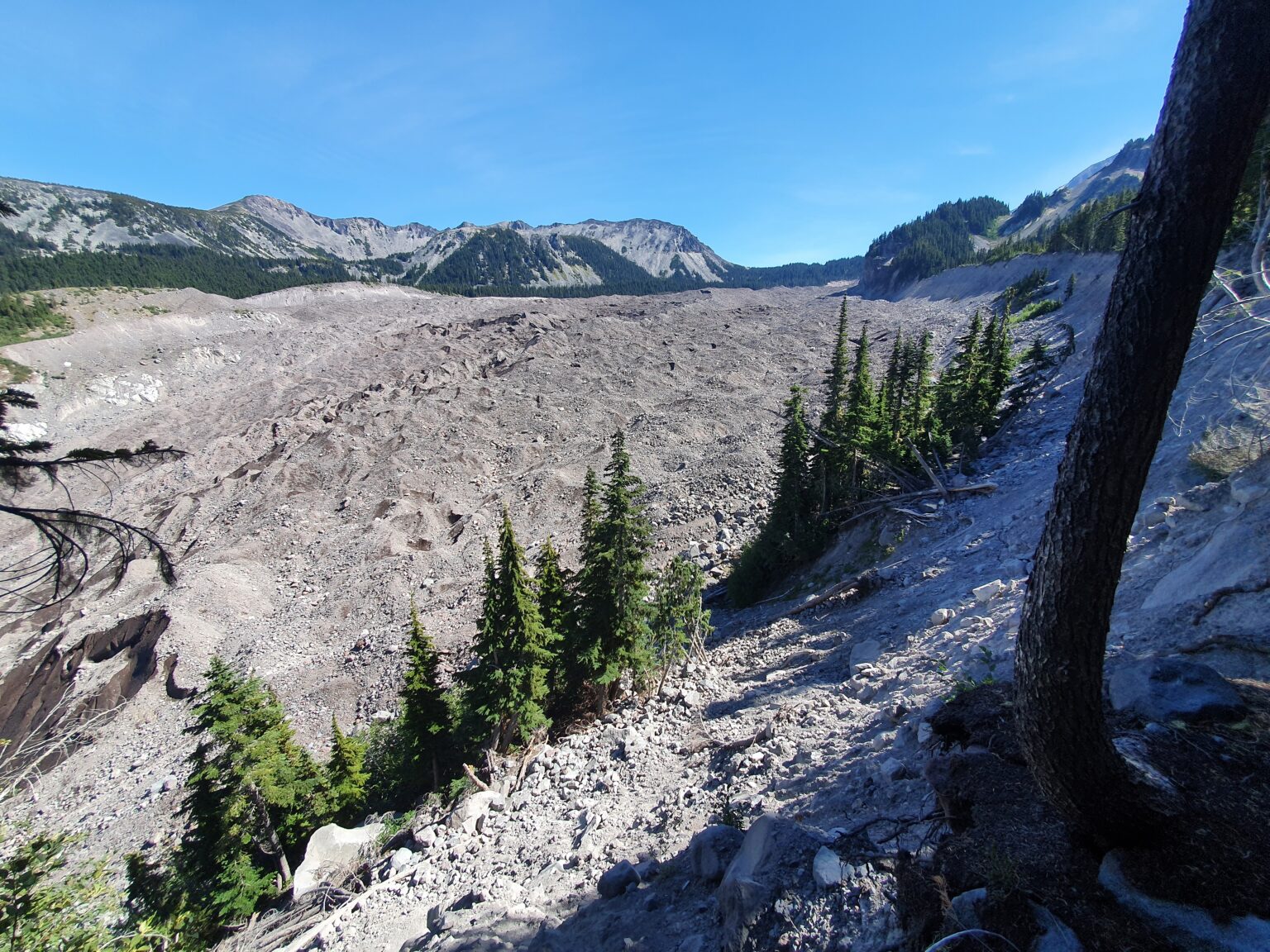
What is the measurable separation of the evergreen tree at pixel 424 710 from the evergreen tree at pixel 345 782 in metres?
1.97

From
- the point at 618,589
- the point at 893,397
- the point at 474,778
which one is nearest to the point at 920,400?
the point at 893,397

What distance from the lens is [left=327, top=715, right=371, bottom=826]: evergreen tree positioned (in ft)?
54.3

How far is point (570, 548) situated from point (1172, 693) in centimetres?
2755

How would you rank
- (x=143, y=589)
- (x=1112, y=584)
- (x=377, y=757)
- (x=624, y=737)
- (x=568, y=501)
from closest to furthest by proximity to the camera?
(x=1112, y=584) → (x=624, y=737) → (x=377, y=757) → (x=143, y=589) → (x=568, y=501)

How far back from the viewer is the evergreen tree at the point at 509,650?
14.9 meters

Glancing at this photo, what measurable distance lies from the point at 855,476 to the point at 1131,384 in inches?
924

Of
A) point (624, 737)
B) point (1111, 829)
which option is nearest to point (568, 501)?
point (624, 737)

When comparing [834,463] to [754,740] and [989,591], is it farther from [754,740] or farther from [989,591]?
[754,740]

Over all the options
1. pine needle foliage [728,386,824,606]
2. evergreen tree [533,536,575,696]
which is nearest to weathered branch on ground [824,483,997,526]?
pine needle foliage [728,386,824,606]

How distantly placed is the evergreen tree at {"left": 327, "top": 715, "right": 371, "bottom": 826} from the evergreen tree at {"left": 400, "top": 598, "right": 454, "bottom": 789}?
6.48 ft

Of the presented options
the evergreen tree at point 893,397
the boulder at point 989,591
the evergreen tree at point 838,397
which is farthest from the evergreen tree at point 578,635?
the evergreen tree at point 893,397

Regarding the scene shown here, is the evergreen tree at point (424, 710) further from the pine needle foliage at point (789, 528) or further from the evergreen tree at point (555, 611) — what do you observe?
the pine needle foliage at point (789, 528)

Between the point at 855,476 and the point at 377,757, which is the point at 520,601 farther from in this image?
the point at 855,476

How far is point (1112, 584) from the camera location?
11.0ft
